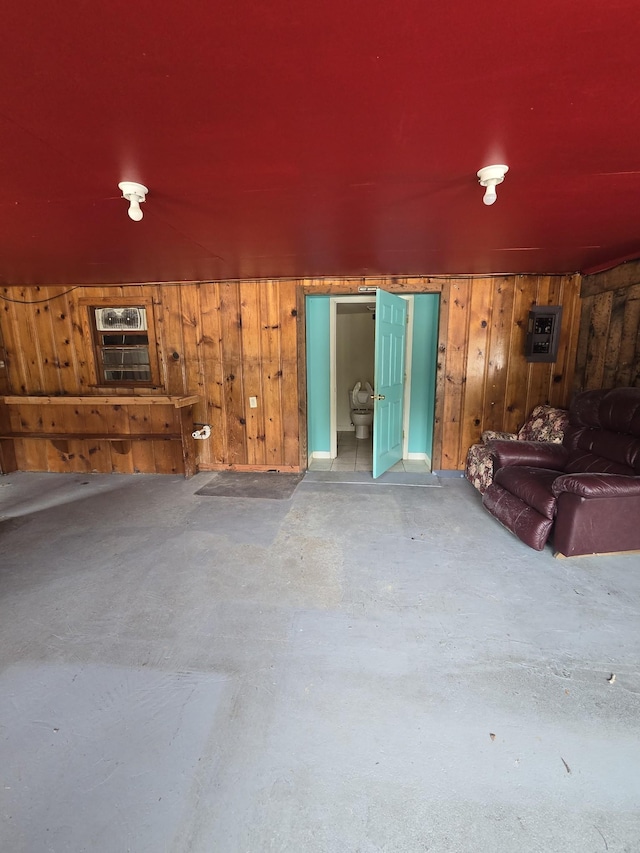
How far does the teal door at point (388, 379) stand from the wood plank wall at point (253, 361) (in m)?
0.33

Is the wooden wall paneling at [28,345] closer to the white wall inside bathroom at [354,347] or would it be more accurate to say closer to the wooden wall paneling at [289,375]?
the wooden wall paneling at [289,375]

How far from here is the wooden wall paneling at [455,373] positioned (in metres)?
3.84

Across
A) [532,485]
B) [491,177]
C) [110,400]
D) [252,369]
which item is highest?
[491,177]

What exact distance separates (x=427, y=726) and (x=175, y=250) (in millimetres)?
3194

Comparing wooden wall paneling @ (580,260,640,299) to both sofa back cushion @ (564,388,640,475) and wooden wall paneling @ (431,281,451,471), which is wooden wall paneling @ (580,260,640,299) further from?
wooden wall paneling @ (431,281,451,471)

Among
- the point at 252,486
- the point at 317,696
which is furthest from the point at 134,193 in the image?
the point at 252,486

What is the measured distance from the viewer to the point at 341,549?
2.56 meters

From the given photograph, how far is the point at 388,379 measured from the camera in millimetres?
3959

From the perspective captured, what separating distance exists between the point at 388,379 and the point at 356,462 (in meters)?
1.17

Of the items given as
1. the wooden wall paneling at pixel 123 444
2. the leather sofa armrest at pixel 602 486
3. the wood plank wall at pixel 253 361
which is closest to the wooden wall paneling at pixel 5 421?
the wood plank wall at pixel 253 361

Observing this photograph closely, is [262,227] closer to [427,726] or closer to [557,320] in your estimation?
[427,726]

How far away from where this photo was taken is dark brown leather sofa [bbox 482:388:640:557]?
7.48 ft

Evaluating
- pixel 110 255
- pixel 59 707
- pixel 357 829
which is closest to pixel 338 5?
pixel 357 829

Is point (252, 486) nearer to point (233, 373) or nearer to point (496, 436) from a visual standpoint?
point (233, 373)
